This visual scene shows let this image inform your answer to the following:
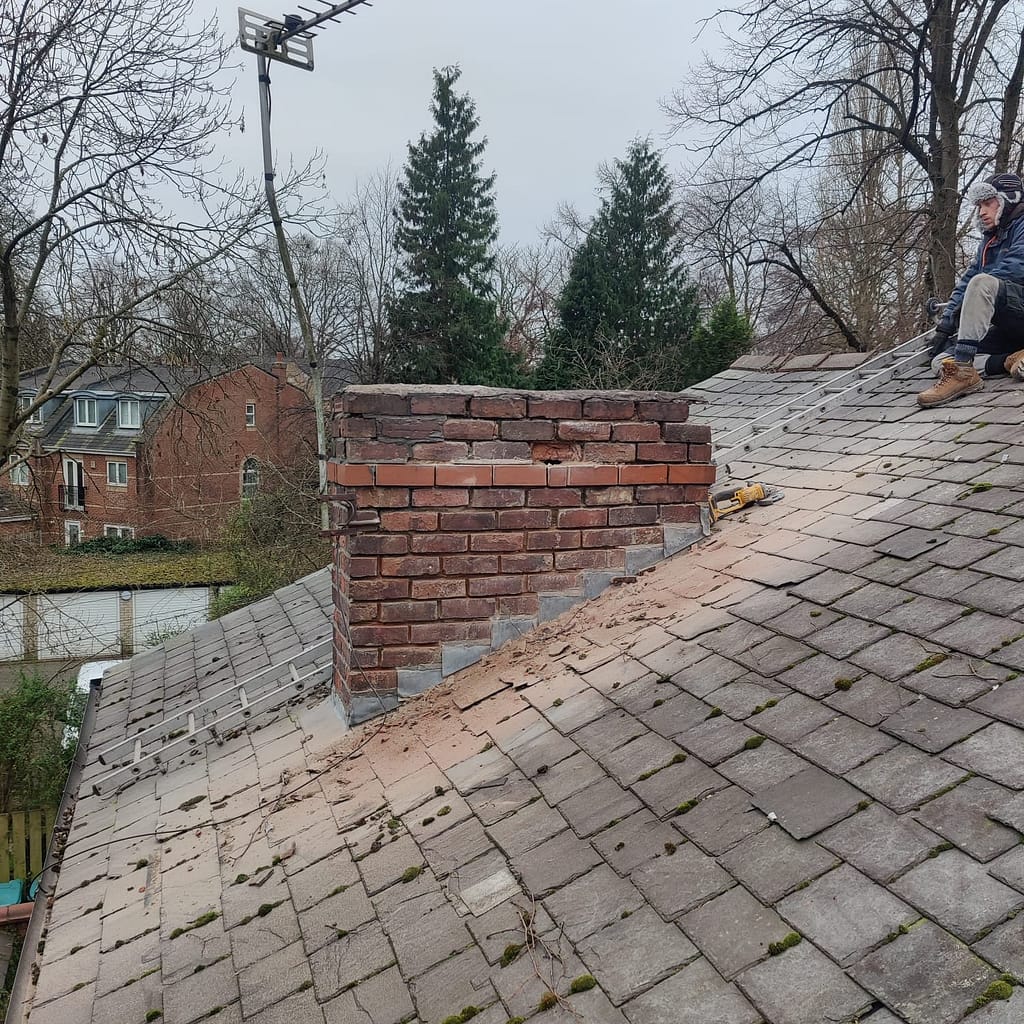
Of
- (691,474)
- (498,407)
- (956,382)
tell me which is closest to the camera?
(498,407)

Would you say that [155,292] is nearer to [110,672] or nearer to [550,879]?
[110,672]

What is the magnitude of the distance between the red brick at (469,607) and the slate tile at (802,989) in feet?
7.52

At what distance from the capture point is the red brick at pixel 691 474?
414 cm

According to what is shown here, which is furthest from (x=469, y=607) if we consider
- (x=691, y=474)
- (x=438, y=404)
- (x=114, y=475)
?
(x=114, y=475)

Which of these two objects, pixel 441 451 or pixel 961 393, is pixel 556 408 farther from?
pixel 961 393

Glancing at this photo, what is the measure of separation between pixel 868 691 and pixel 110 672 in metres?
8.42

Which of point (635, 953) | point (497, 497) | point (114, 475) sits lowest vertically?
point (635, 953)

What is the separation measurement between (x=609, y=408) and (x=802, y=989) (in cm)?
272

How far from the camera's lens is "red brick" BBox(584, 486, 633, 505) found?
3.94 m

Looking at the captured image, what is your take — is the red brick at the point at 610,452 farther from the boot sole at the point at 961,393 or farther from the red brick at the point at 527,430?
the boot sole at the point at 961,393

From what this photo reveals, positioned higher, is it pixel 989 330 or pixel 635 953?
pixel 989 330

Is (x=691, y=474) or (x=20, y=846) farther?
(x=20, y=846)

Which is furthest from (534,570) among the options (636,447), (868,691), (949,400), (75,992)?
(949,400)

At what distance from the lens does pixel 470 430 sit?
371 centimetres
